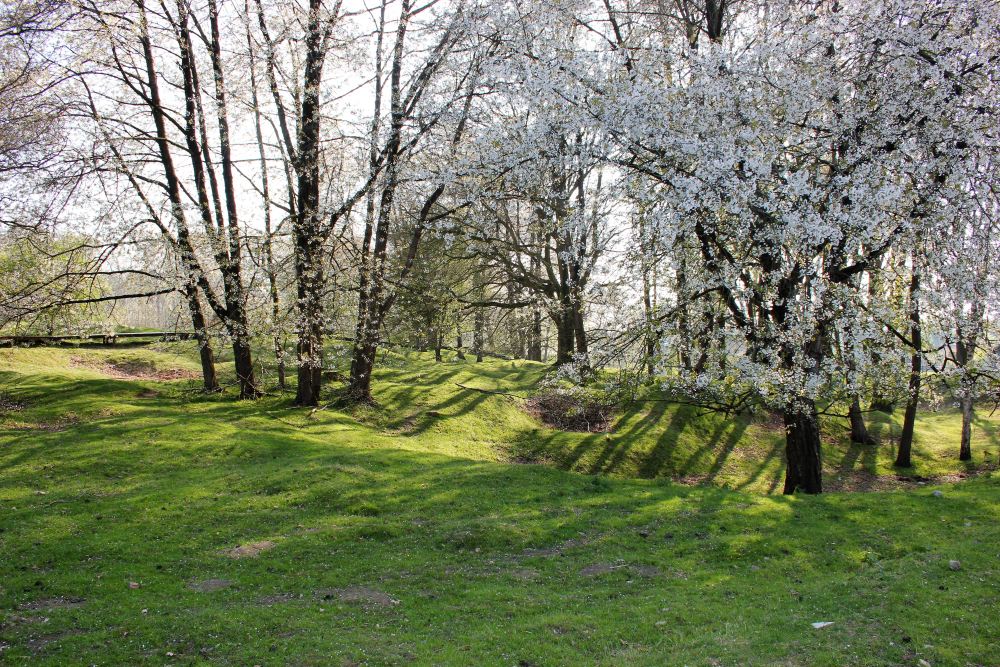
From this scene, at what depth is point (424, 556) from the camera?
1093cm

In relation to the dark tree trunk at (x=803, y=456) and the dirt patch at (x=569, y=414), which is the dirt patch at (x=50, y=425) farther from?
the dark tree trunk at (x=803, y=456)

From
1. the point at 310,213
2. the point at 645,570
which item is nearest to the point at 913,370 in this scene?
the point at 645,570

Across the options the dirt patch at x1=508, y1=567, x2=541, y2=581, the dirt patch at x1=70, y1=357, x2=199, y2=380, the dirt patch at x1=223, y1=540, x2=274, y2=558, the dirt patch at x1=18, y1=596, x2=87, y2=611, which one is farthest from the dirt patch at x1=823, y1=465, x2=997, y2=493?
the dirt patch at x1=70, y1=357, x2=199, y2=380

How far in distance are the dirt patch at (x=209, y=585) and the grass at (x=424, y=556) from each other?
0.13 ft

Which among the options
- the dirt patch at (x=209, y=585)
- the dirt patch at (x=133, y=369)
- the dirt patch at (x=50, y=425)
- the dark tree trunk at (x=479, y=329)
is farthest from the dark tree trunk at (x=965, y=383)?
the dirt patch at (x=133, y=369)

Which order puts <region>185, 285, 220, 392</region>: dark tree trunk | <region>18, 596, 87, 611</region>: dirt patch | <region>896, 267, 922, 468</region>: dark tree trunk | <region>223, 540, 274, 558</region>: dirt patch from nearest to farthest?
<region>18, 596, 87, 611</region>: dirt patch < <region>223, 540, 274, 558</region>: dirt patch < <region>896, 267, 922, 468</region>: dark tree trunk < <region>185, 285, 220, 392</region>: dark tree trunk

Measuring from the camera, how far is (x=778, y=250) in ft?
38.6

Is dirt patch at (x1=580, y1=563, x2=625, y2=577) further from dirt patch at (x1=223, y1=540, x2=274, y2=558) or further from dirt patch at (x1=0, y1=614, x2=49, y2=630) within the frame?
dirt patch at (x1=0, y1=614, x2=49, y2=630)

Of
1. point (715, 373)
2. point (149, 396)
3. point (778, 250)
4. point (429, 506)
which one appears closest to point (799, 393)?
point (715, 373)

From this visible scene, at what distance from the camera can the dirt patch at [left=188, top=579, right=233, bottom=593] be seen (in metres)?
9.06

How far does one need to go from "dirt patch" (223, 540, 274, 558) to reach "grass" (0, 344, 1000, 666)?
0.13m

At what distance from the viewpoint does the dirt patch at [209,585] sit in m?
9.06

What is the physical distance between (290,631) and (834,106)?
13446 millimetres

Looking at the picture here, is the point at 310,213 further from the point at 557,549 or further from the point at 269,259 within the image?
the point at 557,549
